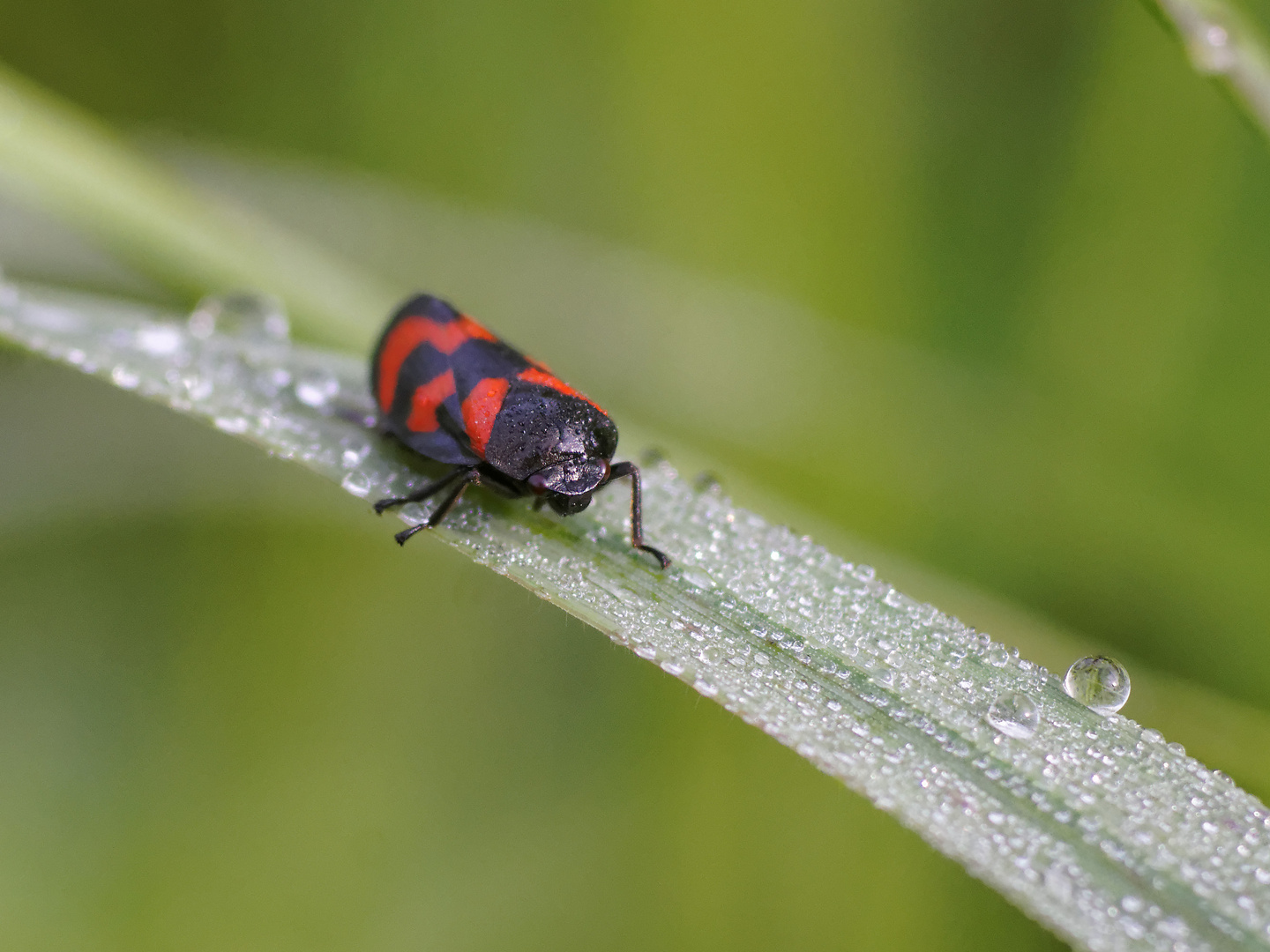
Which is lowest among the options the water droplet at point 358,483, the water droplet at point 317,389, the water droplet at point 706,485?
the water droplet at point 358,483

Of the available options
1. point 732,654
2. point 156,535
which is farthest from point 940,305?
point 156,535

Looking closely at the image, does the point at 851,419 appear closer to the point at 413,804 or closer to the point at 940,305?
the point at 940,305

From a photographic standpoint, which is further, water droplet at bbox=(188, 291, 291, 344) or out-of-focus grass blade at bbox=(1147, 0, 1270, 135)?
water droplet at bbox=(188, 291, 291, 344)

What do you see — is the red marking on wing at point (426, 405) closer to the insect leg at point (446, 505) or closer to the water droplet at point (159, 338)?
the insect leg at point (446, 505)

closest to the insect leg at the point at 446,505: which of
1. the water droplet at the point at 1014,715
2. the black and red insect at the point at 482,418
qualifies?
the black and red insect at the point at 482,418

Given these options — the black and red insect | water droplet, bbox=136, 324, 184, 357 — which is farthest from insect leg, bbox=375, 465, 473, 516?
water droplet, bbox=136, 324, 184, 357

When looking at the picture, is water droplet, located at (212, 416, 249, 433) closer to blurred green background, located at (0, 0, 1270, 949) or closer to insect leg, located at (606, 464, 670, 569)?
insect leg, located at (606, 464, 670, 569)
